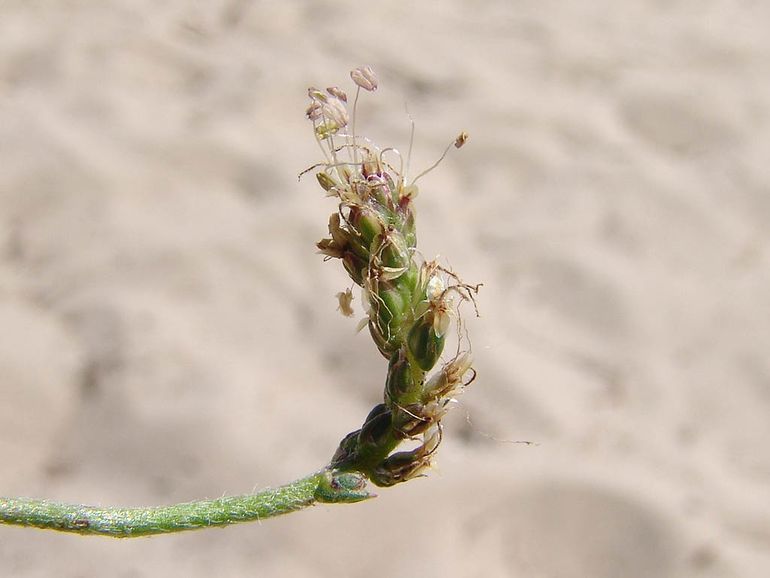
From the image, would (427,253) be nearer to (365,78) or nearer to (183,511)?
(365,78)

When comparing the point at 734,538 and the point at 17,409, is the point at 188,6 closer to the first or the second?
the point at 17,409

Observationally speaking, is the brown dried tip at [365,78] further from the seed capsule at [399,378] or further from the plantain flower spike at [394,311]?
the seed capsule at [399,378]

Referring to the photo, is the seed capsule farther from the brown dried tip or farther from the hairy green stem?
the brown dried tip

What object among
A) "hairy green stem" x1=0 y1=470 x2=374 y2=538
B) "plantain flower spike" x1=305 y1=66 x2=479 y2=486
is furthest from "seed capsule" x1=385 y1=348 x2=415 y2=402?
"hairy green stem" x1=0 y1=470 x2=374 y2=538

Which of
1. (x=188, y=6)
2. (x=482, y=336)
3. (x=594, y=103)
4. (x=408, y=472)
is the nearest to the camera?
(x=408, y=472)

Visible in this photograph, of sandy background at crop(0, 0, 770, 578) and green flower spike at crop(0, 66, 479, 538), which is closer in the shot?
green flower spike at crop(0, 66, 479, 538)

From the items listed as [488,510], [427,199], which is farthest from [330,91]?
[427,199]
